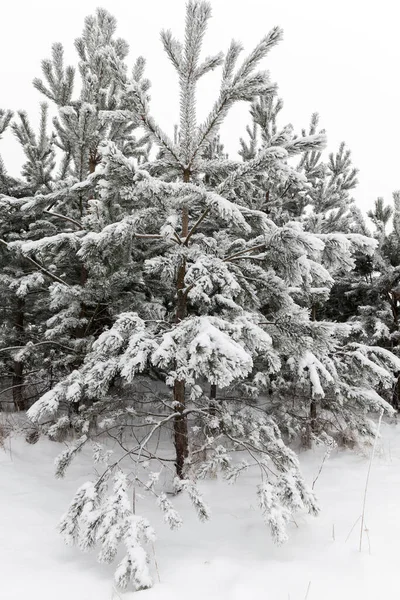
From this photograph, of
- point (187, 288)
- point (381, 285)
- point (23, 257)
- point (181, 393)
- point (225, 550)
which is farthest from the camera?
point (381, 285)

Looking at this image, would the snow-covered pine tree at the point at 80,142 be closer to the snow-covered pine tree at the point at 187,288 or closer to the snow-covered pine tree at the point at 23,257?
the snow-covered pine tree at the point at 23,257

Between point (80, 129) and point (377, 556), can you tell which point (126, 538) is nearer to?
point (377, 556)

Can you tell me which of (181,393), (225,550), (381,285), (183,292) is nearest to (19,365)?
(181,393)

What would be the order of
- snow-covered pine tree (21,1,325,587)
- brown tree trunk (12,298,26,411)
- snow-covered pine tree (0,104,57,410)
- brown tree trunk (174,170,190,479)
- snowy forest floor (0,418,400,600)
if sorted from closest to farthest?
1. snowy forest floor (0,418,400,600)
2. snow-covered pine tree (21,1,325,587)
3. brown tree trunk (174,170,190,479)
4. snow-covered pine tree (0,104,57,410)
5. brown tree trunk (12,298,26,411)

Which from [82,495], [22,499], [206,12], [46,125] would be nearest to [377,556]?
[82,495]

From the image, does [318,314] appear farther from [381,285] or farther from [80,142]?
[80,142]

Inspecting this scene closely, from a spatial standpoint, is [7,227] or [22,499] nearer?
[22,499]

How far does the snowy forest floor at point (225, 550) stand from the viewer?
2.41m

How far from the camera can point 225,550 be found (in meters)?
3.07

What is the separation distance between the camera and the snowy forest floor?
2410mm

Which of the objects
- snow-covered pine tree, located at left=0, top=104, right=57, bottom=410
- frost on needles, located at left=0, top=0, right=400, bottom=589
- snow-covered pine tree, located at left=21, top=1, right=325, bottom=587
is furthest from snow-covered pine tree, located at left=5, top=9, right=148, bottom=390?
snow-covered pine tree, located at left=21, top=1, right=325, bottom=587

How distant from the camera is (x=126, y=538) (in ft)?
8.11

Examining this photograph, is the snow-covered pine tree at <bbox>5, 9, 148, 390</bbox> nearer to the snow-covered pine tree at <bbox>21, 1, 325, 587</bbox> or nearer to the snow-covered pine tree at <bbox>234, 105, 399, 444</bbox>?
the snow-covered pine tree at <bbox>21, 1, 325, 587</bbox>

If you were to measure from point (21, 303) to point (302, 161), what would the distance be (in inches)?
257
